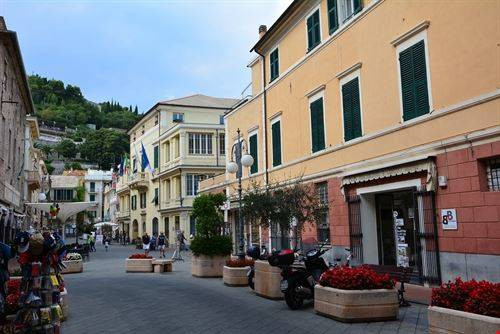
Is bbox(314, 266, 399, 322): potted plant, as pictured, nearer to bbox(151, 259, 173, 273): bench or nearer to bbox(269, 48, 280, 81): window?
bbox(151, 259, 173, 273): bench

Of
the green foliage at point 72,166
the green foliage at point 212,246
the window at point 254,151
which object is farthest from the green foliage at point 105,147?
the green foliage at point 212,246

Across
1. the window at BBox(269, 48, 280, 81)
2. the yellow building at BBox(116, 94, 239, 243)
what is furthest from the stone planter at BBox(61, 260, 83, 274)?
the yellow building at BBox(116, 94, 239, 243)

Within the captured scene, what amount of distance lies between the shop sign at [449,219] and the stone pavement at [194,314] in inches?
104

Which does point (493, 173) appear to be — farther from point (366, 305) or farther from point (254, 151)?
point (254, 151)

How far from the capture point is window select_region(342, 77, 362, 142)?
15.6 meters

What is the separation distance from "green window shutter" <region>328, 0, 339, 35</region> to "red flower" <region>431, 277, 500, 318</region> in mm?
12273

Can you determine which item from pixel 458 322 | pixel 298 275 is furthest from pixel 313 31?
pixel 458 322

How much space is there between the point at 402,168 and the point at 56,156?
143m

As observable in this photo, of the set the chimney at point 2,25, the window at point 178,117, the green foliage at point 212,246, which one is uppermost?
the window at point 178,117

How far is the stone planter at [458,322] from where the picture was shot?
5596 mm

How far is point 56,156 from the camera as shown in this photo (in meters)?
143

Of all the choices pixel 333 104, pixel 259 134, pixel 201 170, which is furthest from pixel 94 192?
pixel 333 104

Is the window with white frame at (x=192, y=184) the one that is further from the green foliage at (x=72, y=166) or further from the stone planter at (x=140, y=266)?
the green foliage at (x=72, y=166)

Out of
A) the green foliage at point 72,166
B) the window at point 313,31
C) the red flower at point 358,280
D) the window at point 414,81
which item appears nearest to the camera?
the red flower at point 358,280
